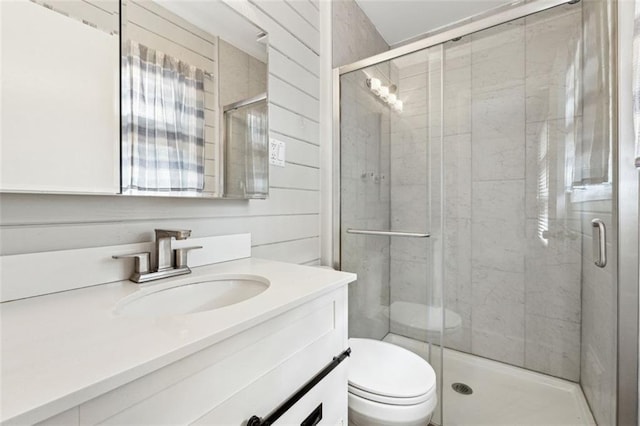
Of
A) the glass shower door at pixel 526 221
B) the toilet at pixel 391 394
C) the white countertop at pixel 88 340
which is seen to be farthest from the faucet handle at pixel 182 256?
the glass shower door at pixel 526 221

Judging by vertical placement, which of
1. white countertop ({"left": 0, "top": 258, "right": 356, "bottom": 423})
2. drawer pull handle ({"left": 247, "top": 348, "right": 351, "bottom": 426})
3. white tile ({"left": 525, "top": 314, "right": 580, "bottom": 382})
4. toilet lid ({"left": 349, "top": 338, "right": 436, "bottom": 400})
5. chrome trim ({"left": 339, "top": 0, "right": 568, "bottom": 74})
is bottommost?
white tile ({"left": 525, "top": 314, "right": 580, "bottom": 382})

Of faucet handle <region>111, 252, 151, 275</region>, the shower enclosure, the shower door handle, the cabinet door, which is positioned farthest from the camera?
the shower enclosure

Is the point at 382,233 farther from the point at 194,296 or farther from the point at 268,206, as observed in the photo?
the point at 194,296

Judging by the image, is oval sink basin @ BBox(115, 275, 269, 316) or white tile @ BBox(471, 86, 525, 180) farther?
white tile @ BBox(471, 86, 525, 180)

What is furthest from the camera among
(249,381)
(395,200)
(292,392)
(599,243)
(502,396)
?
(395,200)

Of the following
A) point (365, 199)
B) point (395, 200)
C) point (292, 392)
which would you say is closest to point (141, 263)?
point (292, 392)

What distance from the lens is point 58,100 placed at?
28.4 inches

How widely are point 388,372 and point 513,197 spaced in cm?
119

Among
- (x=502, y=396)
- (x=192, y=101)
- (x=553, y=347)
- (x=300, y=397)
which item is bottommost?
(x=502, y=396)

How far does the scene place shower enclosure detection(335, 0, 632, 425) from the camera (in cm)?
140

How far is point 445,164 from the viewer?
165cm

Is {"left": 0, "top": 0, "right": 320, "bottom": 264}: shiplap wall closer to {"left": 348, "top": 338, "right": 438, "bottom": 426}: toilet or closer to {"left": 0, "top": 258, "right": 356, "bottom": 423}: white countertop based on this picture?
{"left": 0, "top": 258, "right": 356, "bottom": 423}: white countertop

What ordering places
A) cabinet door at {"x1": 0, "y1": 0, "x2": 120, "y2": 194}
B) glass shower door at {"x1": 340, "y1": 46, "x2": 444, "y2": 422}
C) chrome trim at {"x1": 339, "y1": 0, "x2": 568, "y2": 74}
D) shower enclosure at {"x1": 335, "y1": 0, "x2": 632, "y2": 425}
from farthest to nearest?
glass shower door at {"x1": 340, "y1": 46, "x2": 444, "y2": 422} < shower enclosure at {"x1": 335, "y1": 0, "x2": 632, "y2": 425} < chrome trim at {"x1": 339, "y1": 0, "x2": 568, "y2": 74} < cabinet door at {"x1": 0, "y1": 0, "x2": 120, "y2": 194}

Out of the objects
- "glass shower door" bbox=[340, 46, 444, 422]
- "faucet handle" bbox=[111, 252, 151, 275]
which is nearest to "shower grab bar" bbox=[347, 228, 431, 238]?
"glass shower door" bbox=[340, 46, 444, 422]
